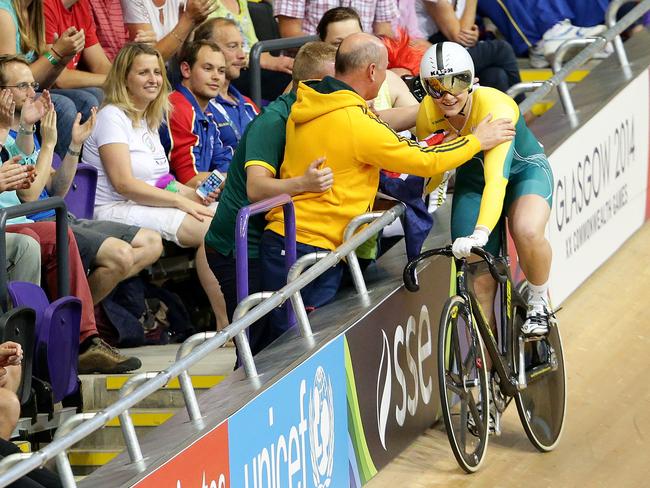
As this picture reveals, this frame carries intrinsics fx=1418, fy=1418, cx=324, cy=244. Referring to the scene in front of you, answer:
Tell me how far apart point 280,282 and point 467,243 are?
925 millimetres

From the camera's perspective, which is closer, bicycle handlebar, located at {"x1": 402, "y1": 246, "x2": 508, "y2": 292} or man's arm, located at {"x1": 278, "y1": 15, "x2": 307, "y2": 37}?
bicycle handlebar, located at {"x1": 402, "y1": 246, "x2": 508, "y2": 292}

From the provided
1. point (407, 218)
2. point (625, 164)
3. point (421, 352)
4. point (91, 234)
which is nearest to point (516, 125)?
point (407, 218)

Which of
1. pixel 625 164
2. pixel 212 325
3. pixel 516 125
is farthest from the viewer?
pixel 625 164

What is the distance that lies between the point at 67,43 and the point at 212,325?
1875 mm

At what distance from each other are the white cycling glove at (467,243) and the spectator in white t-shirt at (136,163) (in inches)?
71.2

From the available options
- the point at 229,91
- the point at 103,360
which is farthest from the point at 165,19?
the point at 103,360

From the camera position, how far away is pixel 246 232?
19.7 feet

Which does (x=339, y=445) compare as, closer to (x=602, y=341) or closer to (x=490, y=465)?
(x=490, y=465)

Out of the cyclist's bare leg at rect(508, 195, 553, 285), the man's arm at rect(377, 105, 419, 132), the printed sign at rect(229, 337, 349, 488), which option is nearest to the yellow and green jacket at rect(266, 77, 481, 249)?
the cyclist's bare leg at rect(508, 195, 553, 285)

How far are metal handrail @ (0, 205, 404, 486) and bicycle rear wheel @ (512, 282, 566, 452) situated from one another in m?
0.94

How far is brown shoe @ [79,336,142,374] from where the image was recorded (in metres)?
7.00

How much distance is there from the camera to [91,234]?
728 centimetres

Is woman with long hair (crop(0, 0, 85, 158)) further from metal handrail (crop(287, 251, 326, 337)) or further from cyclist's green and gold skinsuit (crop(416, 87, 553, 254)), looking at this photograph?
metal handrail (crop(287, 251, 326, 337))

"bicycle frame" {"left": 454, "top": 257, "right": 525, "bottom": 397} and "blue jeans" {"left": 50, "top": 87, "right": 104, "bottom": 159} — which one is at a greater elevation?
"blue jeans" {"left": 50, "top": 87, "right": 104, "bottom": 159}
